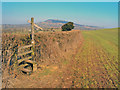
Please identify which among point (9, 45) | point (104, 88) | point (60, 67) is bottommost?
point (104, 88)

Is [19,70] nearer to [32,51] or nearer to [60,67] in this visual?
[32,51]

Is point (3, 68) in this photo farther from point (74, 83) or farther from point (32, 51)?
point (74, 83)

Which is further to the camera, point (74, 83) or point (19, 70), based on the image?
point (19, 70)

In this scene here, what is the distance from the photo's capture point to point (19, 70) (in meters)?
5.76

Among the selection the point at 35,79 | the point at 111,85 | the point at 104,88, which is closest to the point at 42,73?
the point at 35,79

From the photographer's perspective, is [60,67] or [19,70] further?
[60,67]

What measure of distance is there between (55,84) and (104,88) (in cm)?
277

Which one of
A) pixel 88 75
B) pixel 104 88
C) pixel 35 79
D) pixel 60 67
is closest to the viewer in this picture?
pixel 104 88

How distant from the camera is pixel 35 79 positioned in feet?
18.7

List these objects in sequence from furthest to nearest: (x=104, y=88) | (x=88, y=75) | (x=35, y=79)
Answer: (x=88, y=75) → (x=35, y=79) → (x=104, y=88)

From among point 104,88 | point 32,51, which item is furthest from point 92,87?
point 32,51

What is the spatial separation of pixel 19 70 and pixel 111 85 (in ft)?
18.7

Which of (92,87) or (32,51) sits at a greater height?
(32,51)

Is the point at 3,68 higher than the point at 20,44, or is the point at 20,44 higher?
the point at 20,44
